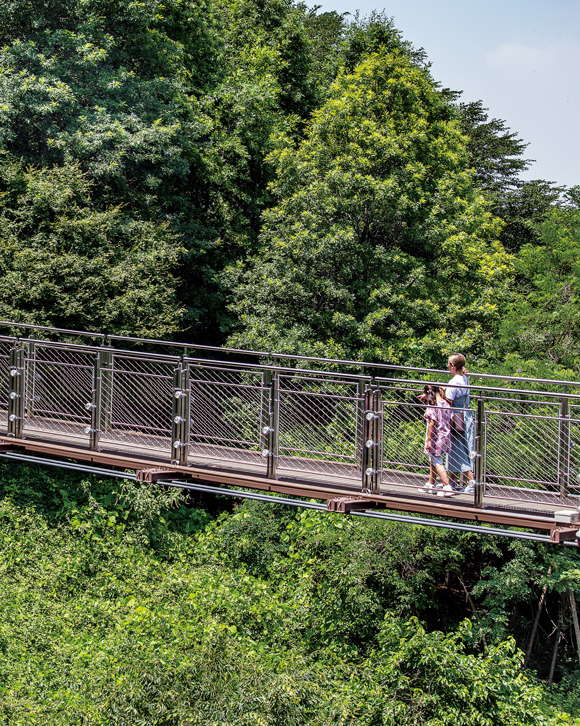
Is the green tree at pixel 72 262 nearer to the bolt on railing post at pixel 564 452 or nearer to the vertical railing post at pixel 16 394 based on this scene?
the vertical railing post at pixel 16 394

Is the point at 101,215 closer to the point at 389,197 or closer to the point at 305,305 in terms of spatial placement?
the point at 305,305

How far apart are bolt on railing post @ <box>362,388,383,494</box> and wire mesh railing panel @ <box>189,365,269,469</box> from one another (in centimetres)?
122

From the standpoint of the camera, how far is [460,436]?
7574 millimetres

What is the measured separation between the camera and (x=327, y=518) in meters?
14.6

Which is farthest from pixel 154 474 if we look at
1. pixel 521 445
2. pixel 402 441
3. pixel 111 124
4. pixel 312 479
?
pixel 111 124

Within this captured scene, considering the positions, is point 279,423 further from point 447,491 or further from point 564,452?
point 564,452

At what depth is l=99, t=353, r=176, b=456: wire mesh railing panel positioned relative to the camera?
356 inches

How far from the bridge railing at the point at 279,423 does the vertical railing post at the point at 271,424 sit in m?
0.01

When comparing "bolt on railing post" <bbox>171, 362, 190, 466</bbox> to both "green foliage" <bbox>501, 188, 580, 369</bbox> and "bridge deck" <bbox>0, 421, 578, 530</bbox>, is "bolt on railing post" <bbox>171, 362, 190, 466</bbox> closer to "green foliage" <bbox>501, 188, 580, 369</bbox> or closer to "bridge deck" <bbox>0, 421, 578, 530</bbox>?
"bridge deck" <bbox>0, 421, 578, 530</bbox>

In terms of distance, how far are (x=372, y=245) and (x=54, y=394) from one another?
35.0 ft

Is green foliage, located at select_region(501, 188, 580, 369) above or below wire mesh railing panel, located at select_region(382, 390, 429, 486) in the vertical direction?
above

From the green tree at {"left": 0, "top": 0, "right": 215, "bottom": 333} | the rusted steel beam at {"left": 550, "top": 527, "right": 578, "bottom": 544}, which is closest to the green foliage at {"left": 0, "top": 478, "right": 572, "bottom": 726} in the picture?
the green tree at {"left": 0, "top": 0, "right": 215, "bottom": 333}

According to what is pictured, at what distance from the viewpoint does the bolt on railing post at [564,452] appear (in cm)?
711

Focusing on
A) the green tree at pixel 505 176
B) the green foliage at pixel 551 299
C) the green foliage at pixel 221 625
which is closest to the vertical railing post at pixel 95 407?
the green foliage at pixel 221 625
